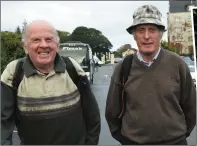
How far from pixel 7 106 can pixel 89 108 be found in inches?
20.3

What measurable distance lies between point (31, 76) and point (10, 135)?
39cm

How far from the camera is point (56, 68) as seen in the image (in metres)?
2.17

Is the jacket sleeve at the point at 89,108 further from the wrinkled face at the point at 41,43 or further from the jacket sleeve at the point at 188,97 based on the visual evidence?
the jacket sleeve at the point at 188,97

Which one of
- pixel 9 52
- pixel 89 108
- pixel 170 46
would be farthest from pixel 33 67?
pixel 9 52

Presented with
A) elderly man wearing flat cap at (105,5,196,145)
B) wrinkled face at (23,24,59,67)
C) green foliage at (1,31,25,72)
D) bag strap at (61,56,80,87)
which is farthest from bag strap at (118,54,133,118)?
green foliage at (1,31,25,72)

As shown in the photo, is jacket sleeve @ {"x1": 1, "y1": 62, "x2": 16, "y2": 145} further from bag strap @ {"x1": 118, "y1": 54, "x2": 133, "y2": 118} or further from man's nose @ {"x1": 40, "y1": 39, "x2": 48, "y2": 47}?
bag strap @ {"x1": 118, "y1": 54, "x2": 133, "y2": 118}

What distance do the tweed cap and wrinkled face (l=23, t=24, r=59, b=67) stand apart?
51 centimetres

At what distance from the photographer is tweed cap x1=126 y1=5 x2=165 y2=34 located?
217 centimetres

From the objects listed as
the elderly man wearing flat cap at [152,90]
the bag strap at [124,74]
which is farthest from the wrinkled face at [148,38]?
the bag strap at [124,74]

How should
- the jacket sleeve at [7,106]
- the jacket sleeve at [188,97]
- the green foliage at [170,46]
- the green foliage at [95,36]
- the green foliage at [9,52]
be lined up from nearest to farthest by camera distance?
1. the jacket sleeve at [7,106]
2. the jacket sleeve at [188,97]
3. the green foliage at [170,46]
4. the green foliage at [95,36]
5. the green foliage at [9,52]

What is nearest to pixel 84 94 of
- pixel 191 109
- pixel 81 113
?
pixel 81 113

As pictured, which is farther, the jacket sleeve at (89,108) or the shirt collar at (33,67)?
the jacket sleeve at (89,108)

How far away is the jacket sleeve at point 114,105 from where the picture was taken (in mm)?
2303

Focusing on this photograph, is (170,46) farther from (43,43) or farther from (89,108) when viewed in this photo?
(43,43)
